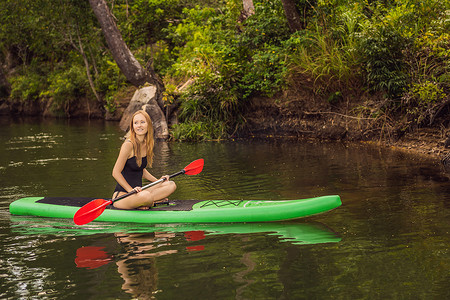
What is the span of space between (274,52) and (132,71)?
15.0 ft

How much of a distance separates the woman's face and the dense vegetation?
18.9 feet

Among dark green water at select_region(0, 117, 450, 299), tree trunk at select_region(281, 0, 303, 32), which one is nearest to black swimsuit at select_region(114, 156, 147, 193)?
dark green water at select_region(0, 117, 450, 299)

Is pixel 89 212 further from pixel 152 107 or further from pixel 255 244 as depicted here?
pixel 152 107

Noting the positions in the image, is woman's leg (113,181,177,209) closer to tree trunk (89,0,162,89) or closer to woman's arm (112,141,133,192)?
woman's arm (112,141,133,192)

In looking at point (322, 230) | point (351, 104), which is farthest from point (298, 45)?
point (322, 230)

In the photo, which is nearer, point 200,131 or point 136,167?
point 136,167

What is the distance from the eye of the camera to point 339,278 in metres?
3.65

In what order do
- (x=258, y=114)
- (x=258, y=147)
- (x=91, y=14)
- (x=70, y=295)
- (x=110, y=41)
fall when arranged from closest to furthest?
(x=70, y=295) → (x=258, y=147) → (x=258, y=114) → (x=110, y=41) → (x=91, y=14)

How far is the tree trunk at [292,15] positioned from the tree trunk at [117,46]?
4749mm

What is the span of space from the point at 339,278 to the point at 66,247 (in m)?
2.43

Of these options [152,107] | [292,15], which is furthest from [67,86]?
[292,15]

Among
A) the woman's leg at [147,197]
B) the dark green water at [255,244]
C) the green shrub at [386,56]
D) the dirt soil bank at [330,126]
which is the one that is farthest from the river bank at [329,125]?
the woman's leg at [147,197]

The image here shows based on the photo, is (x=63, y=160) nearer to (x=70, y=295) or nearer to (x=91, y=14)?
(x=70, y=295)

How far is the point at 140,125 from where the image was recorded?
5465 millimetres
